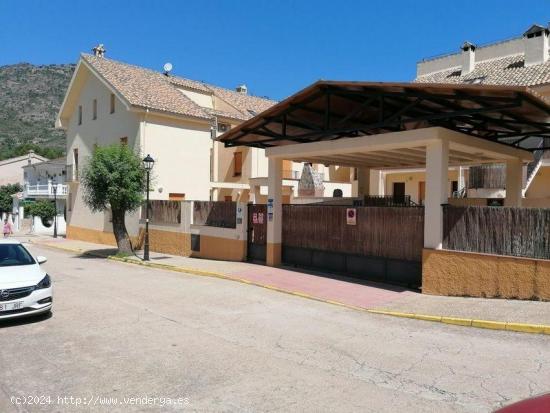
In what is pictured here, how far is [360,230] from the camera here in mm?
13164

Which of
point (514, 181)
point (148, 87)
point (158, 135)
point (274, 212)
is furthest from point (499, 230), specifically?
point (148, 87)

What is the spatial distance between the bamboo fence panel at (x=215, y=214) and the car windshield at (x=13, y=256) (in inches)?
338

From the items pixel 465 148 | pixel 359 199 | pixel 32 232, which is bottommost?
pixel 32 232

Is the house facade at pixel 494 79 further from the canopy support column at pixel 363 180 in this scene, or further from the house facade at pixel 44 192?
the house facade at pixel 44 192

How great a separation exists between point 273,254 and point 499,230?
7.24 m

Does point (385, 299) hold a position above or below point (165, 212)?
below

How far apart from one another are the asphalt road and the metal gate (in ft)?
19.7

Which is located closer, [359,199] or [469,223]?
[469,223]

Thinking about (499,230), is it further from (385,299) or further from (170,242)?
(170,242)

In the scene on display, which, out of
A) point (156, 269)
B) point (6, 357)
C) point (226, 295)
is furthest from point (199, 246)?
point (6, 357)

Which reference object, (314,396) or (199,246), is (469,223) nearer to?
(314,396)

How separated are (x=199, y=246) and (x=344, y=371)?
13693mm

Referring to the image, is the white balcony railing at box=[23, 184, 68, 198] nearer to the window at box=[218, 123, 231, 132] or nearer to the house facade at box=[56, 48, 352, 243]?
the house facade at box=[56, 48, 352, 243]

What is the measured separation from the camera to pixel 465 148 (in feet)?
40.4
